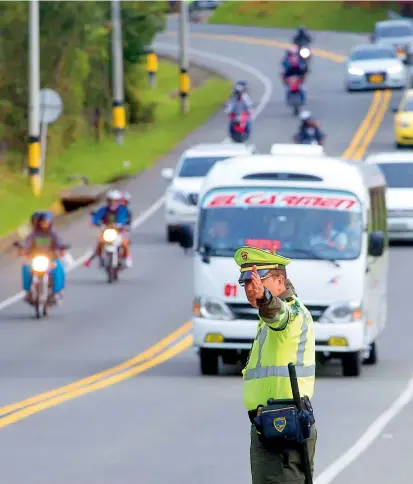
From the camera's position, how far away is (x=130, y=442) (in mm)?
14102

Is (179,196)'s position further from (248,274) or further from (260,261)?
(248,274)

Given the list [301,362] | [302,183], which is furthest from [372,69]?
[301,362]

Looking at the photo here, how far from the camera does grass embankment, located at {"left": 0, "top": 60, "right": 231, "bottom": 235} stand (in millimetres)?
39031

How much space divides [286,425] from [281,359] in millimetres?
403

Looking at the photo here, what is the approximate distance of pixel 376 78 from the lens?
6116 centimetres

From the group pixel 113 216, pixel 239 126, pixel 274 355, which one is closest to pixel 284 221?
pixel 113 216

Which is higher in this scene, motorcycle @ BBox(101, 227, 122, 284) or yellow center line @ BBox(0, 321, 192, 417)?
yellow center line @ BBox(0, 321, 192, 417)

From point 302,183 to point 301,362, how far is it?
10.9 m

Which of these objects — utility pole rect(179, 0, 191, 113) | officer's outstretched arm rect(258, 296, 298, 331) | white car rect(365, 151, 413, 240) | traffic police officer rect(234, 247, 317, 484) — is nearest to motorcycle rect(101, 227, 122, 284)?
white car rect(365, 151, 413, 240)

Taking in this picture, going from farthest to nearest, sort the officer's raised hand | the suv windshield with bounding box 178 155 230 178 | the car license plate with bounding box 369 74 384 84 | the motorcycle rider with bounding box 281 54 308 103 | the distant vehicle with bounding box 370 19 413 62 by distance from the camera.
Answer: the distant vehicle with bounding box 370 19 413 62
the car license plate with bounding box 369 74 384 84
the motorcycle rider with bounding box 281 54 308 103
the suv windshield with bounding box 178 155 230 178
the officer's raised hand

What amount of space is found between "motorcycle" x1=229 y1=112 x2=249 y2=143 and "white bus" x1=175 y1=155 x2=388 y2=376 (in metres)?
25.8

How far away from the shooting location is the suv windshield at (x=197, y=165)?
35719 millimetres

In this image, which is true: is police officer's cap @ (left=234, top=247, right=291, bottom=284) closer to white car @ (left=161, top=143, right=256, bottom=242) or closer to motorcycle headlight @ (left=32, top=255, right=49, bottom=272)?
motorcycle headlight @ (left=32, top=255, right=49, bottom=272)

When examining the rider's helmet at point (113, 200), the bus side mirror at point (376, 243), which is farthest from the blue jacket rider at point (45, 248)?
the bus side mirror at point (376, 243)
